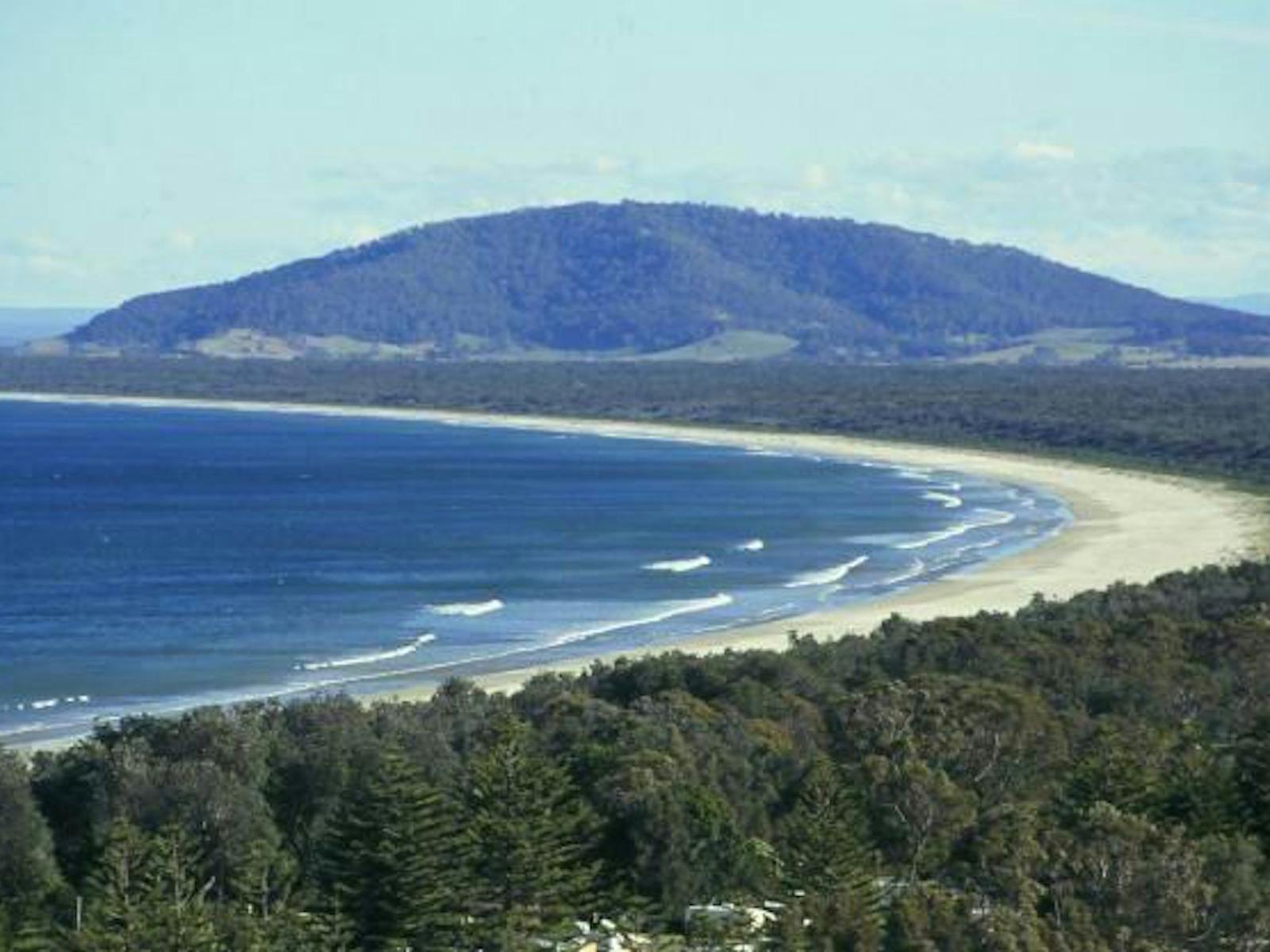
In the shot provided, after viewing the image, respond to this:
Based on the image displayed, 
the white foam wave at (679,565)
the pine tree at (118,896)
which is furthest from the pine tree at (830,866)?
the white foam wave at (679,565)

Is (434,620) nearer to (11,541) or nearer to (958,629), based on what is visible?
(958,629)

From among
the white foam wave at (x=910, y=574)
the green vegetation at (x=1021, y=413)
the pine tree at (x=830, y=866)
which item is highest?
the green vegetation at (x=1021, y=413)

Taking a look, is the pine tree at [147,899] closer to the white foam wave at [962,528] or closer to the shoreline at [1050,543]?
the shoreline at [1050,543]

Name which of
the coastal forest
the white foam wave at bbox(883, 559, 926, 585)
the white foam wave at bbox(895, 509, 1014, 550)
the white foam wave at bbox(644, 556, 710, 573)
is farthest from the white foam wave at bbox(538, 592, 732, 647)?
the coastal forest

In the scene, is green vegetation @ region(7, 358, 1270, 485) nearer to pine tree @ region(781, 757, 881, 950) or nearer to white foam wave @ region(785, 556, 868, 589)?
white foam wave @ region(785, 556, 868, 589)

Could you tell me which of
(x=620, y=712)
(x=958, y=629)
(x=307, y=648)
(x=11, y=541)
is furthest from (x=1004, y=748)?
(x=11, y=541)
